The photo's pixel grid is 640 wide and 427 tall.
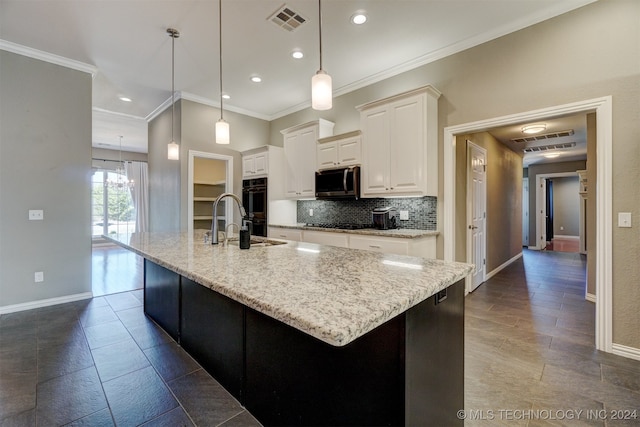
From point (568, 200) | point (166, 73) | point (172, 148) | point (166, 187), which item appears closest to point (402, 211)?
point (172, 148)

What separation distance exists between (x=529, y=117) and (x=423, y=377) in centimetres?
278

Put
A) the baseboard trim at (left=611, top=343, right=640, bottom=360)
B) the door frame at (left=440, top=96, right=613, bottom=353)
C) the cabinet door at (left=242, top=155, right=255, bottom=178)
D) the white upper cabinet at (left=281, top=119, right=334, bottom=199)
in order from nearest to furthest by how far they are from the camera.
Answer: the baseboard trim at (left=611, top=343, right=640, bottom=360) → the door frame at (left=440, top=96, right=613, bottom=353) → the white upper cabinet at (left=281, top=119, right=334, bottom=199) → the cabinet door at (left=242, top=155, right=255, bottom=178)

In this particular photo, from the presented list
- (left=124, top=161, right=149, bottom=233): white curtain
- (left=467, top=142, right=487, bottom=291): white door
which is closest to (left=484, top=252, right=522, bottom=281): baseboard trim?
(left=467, top=142, right=487, bottom=291): white door

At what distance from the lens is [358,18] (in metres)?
2.75

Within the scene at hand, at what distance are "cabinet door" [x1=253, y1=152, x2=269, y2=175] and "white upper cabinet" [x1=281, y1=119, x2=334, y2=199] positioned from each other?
34cm

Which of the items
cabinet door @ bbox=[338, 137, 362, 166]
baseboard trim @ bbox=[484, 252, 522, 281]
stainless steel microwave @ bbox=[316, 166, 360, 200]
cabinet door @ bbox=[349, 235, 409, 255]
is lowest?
baseboard trim @ bbox=[484, 252, 522, 281]

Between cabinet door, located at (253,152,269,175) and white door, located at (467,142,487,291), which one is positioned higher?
cabinet door, located at (253,152,269,175)

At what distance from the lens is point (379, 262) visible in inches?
61.4

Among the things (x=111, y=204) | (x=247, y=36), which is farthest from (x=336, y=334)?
(x=111, y=204)

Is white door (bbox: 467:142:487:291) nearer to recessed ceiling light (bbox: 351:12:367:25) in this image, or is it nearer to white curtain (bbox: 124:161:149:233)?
recessed ceiling light (bbox: 351:12:367:25)

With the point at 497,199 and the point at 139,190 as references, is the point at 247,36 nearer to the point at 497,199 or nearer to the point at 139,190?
the point at 497,199

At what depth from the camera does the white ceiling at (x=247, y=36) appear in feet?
8.55

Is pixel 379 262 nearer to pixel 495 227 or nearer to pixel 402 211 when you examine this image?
pixel 402 211

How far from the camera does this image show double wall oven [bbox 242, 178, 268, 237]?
192 inches
